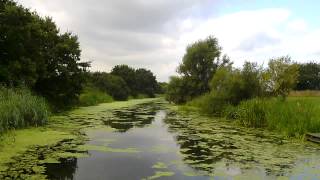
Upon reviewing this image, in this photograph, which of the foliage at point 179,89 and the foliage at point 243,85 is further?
the foliage at point 179,89

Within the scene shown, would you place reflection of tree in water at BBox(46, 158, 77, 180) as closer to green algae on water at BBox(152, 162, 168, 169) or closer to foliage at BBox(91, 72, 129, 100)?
green algae on water at BBox(152, 162, 168, 169)

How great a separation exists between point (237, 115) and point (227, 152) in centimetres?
1027

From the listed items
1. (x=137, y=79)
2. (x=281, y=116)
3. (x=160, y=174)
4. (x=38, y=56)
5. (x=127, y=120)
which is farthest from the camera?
(x=137, y=79)

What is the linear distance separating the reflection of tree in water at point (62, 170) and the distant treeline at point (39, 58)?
10.2 meters

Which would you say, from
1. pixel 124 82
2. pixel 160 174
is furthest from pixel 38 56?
pixel 124 82

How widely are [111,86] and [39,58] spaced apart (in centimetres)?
3119

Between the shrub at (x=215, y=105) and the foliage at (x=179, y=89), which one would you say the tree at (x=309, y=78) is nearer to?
the foliage at (x=179, y=89)

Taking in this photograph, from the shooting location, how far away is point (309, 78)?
191 ft

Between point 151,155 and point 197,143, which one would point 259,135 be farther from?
point 151,155

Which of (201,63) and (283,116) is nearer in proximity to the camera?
(283,116)

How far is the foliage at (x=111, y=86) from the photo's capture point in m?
51.2

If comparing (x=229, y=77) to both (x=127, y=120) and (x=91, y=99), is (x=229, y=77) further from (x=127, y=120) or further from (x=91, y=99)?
(x=91, y=99)

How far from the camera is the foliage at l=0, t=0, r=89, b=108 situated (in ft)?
66.5

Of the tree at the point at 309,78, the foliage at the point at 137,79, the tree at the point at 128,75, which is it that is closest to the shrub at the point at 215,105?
the tree at the point at 309,78
